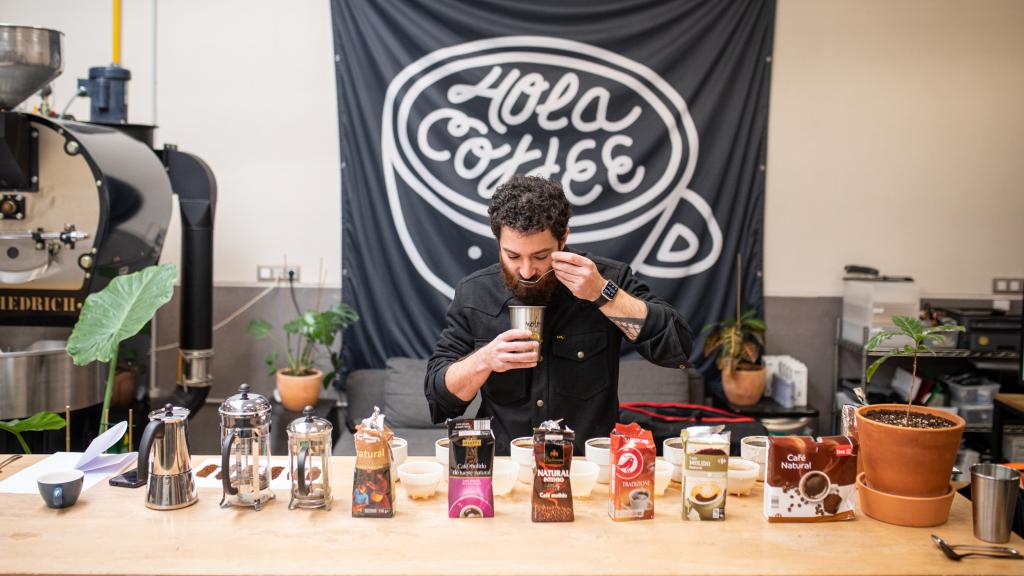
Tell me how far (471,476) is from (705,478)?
0.52m

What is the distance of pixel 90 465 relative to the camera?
7.16 feet

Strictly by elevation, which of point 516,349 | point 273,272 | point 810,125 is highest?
point 810,125

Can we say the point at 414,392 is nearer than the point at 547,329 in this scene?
No

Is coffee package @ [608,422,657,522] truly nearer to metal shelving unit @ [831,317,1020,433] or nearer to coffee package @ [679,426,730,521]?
coffee package @ [679,426,730,521]

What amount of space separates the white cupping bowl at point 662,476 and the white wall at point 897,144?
282 cm

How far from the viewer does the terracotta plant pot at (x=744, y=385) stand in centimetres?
435

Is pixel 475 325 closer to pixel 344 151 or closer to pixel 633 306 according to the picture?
pixel 633 306

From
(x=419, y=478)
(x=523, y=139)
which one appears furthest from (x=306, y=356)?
(x=419, y=478)

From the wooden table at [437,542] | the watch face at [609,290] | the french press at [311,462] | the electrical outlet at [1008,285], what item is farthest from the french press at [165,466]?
the electrical outlet at [1008,285]

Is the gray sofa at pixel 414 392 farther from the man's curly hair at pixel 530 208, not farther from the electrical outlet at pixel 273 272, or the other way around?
the man's curly hair at pixel 530 208

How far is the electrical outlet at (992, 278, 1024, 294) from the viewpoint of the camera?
185 inches

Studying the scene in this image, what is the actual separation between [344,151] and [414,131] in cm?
39

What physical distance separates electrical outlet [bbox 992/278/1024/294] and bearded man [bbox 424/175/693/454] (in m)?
3.05

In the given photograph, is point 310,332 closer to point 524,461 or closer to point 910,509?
point 524,461
